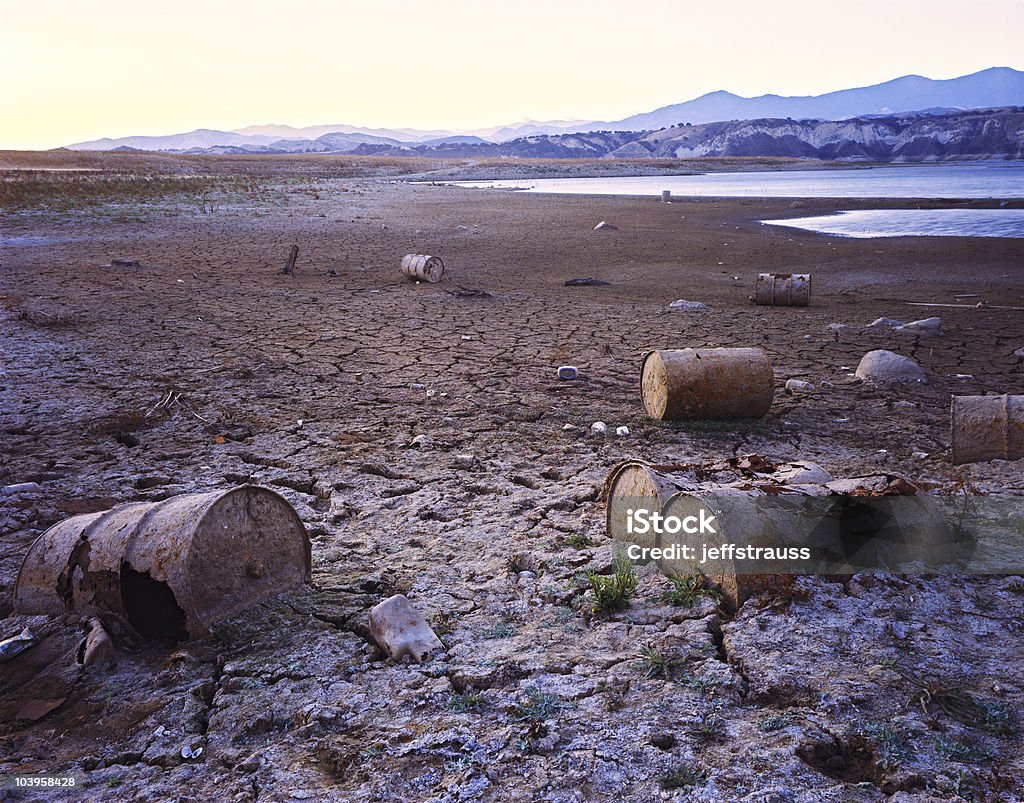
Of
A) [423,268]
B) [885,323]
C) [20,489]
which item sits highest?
[423,268]

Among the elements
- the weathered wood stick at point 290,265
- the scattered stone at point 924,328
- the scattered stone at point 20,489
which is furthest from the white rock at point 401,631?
the weathered wood stick at point 290,265

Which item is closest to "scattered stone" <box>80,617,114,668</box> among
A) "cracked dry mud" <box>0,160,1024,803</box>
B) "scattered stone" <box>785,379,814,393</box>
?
"cracked dry mud" <box>0,160,1024,803</box>

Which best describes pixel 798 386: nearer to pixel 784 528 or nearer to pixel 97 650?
pixel 784 528

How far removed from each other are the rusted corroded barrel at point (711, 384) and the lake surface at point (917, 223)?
48.5 ft

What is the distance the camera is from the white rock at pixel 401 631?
2660mm

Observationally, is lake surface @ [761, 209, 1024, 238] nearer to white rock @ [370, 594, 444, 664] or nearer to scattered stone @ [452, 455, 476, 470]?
scattered stone @ [452, 455, 476, 470]

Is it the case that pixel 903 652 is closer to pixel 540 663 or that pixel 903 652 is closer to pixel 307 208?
pixel 540 663

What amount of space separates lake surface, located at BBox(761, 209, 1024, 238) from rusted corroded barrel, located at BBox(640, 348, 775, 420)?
14.8 meters

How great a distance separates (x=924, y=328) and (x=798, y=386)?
2817mm

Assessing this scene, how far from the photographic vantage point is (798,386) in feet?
19.4

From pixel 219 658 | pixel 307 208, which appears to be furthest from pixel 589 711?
pixel 307 208

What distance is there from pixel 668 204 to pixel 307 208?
13.2m

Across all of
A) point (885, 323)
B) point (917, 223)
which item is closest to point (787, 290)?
point (885, 323)

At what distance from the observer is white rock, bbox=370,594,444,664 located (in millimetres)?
2660
